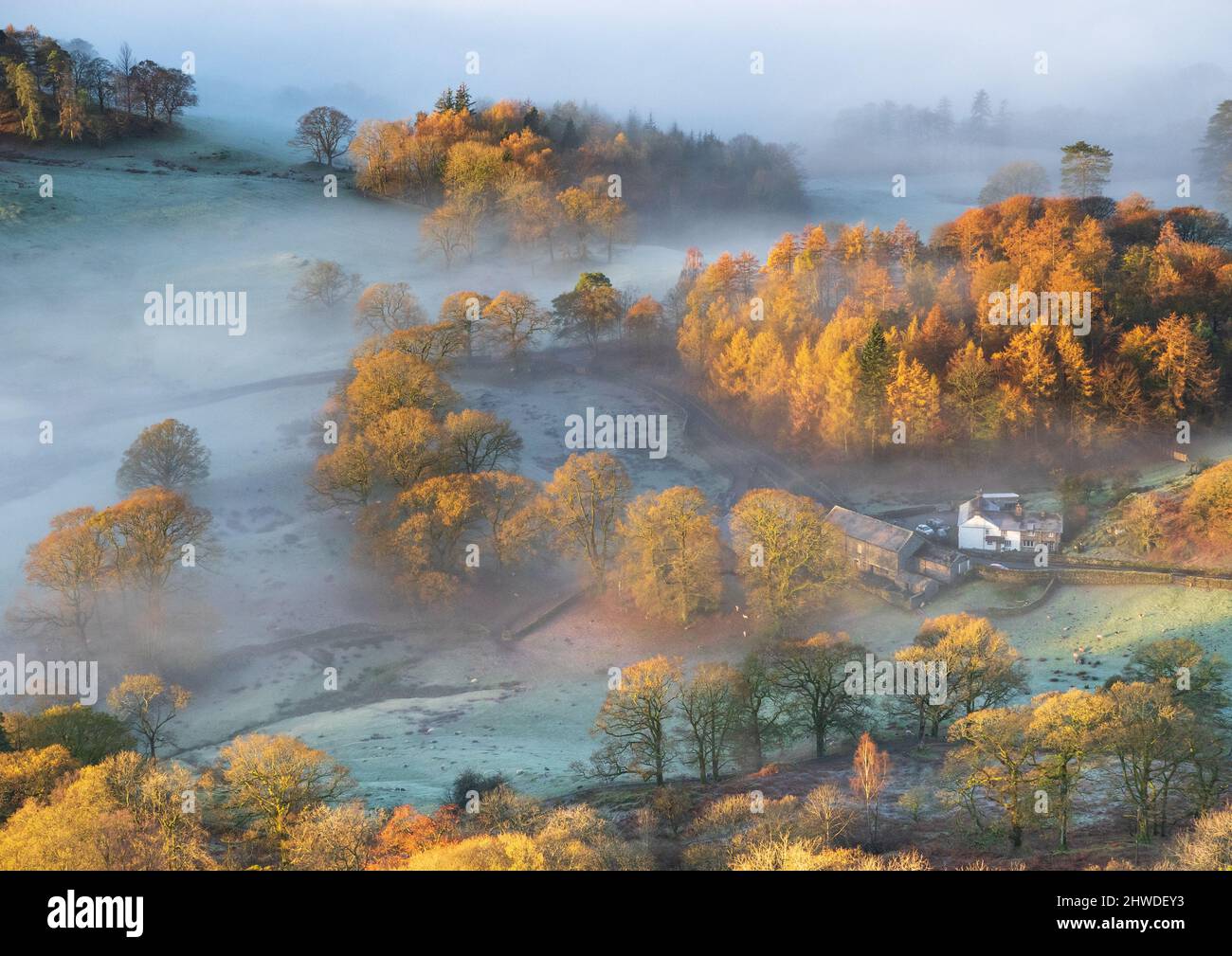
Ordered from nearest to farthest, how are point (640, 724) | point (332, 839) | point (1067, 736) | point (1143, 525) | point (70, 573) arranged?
1. point (332, 839)
2. point (1067, 736)
3. point (640, 724)
4. point (70, 573)
5. point (1143, 525)

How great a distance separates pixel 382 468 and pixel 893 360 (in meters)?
41.8

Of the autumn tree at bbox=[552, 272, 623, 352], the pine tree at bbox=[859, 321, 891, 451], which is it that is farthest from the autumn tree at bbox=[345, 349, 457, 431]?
the pine tree at bbox=[859, 321, 891, 451]

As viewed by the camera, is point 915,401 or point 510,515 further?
point 915,401

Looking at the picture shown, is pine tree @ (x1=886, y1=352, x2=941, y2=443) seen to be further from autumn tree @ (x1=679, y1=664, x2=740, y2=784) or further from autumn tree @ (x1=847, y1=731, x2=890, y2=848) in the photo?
autumn tree @ (x1=847, y1=731, x2=890, y2=848)

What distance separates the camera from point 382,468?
77375mm

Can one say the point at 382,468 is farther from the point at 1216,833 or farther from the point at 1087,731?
the point at 1216,833

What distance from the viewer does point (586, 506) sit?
7431 centimetres

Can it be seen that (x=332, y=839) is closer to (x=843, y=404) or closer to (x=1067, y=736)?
(x=1067, y=736)

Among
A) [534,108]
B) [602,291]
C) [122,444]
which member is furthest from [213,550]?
[534,108]

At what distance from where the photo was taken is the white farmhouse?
73000 millimetres

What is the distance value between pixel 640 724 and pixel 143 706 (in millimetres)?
24403

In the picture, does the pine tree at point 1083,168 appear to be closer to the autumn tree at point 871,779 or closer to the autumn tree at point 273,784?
the autumn tree at point 871,779

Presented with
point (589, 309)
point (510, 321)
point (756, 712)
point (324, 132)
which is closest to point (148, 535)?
point (756, 712)
